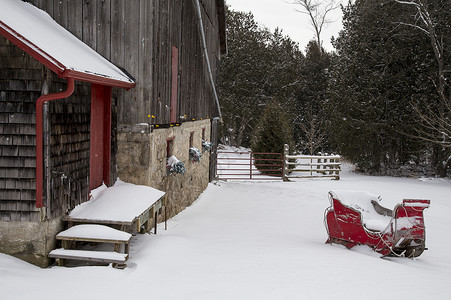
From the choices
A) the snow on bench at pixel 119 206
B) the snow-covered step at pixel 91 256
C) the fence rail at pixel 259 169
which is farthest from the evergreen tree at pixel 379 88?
the snow-covered step at pixel 91 256

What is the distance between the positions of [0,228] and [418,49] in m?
21.9

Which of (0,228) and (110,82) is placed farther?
(110,82)

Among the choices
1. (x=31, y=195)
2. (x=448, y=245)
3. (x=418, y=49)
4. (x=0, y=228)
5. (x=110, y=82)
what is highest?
(x=418, y=49)

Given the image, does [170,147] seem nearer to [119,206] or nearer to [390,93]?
[119,206]

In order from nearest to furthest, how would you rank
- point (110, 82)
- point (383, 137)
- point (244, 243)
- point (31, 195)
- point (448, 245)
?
point (31, 195)
point (110, 82)
point (244, 243)
point (448, 245)
point (383, 137)

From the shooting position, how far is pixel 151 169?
27.3 feet

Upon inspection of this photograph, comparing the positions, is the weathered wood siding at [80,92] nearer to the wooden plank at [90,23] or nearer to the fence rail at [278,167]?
the wooden plank at [90,23]

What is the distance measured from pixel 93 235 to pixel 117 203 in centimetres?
101

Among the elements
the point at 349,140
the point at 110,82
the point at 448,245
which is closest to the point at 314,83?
the point at 349,140

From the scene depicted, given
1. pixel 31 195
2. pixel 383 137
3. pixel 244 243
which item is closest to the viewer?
pixel 31 195

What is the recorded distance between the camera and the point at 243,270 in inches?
239

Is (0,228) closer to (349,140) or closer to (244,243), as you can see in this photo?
(244,243)

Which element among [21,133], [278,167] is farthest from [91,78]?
[278,167]

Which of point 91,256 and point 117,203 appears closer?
point 91,256
